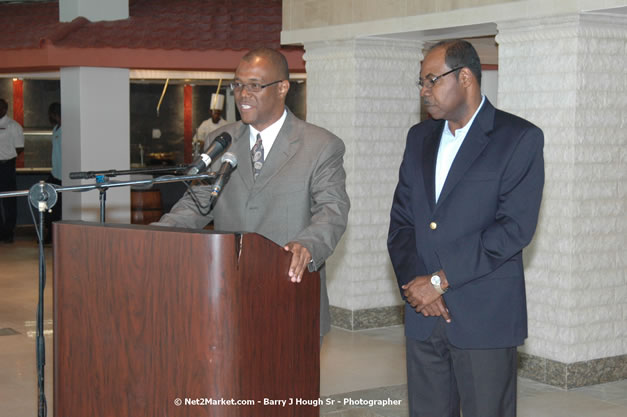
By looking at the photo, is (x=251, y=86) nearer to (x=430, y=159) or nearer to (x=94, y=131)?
(x=430, y=159)

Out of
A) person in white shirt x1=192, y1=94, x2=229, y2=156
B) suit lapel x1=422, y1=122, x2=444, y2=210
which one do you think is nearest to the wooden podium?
suit lapel x1=422, y1=122, x2=444, y2=210

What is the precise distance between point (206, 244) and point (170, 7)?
7.83 meters

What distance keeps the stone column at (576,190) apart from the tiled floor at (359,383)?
9.2 inches

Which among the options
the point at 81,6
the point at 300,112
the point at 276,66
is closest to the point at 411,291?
the point at 276,66

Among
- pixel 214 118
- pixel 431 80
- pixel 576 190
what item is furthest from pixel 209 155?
pixel 214 118

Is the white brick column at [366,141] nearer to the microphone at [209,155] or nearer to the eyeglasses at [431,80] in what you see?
the eyeglasses at [431,80]

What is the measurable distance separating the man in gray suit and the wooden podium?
1.83 feet

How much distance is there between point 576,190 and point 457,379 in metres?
2.40

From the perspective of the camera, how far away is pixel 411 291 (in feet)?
9.91

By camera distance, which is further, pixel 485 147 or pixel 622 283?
pixel 622 283

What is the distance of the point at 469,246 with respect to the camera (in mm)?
2932

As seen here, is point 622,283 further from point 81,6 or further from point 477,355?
point 81,6

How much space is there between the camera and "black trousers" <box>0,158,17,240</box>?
36.2 ft

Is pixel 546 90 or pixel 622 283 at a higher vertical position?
pixel 546 90
